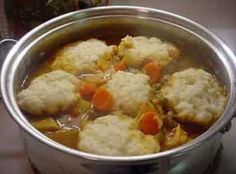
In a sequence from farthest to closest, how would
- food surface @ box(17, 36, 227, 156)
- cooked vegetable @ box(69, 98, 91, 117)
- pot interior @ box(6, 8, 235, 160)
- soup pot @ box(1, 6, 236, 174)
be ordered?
pot interior @ box(6, 8, 235, 160), cooked vegetable @ box(69, 98, 91, 117), food surface @ box(17, 36, 227, 156), soup pot @ box(1, 6, 236, 174)

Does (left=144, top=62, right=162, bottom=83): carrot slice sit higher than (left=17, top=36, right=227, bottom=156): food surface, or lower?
→ higher

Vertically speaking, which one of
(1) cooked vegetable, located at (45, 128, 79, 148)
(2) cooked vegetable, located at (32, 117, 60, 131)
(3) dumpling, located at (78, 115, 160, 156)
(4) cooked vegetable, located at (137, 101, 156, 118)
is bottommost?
(1) cooked vegetable, located at (45, 128, 79, 148)

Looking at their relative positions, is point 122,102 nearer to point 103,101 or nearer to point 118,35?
point 103,101

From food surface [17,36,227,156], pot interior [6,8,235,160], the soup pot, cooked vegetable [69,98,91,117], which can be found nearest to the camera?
the soup pot

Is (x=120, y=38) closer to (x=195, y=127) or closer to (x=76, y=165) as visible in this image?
(x=195, y=127)

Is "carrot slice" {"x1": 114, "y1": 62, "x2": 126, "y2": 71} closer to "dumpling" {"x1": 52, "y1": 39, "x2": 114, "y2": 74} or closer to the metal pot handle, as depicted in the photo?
"dumpling" {"x1": 52, "y1": 39, "x2": 114, "y2": 74}

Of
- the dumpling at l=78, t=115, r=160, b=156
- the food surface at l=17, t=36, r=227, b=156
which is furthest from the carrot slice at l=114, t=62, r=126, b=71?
the dumpling at l=78, t=115, r=160, b=156
